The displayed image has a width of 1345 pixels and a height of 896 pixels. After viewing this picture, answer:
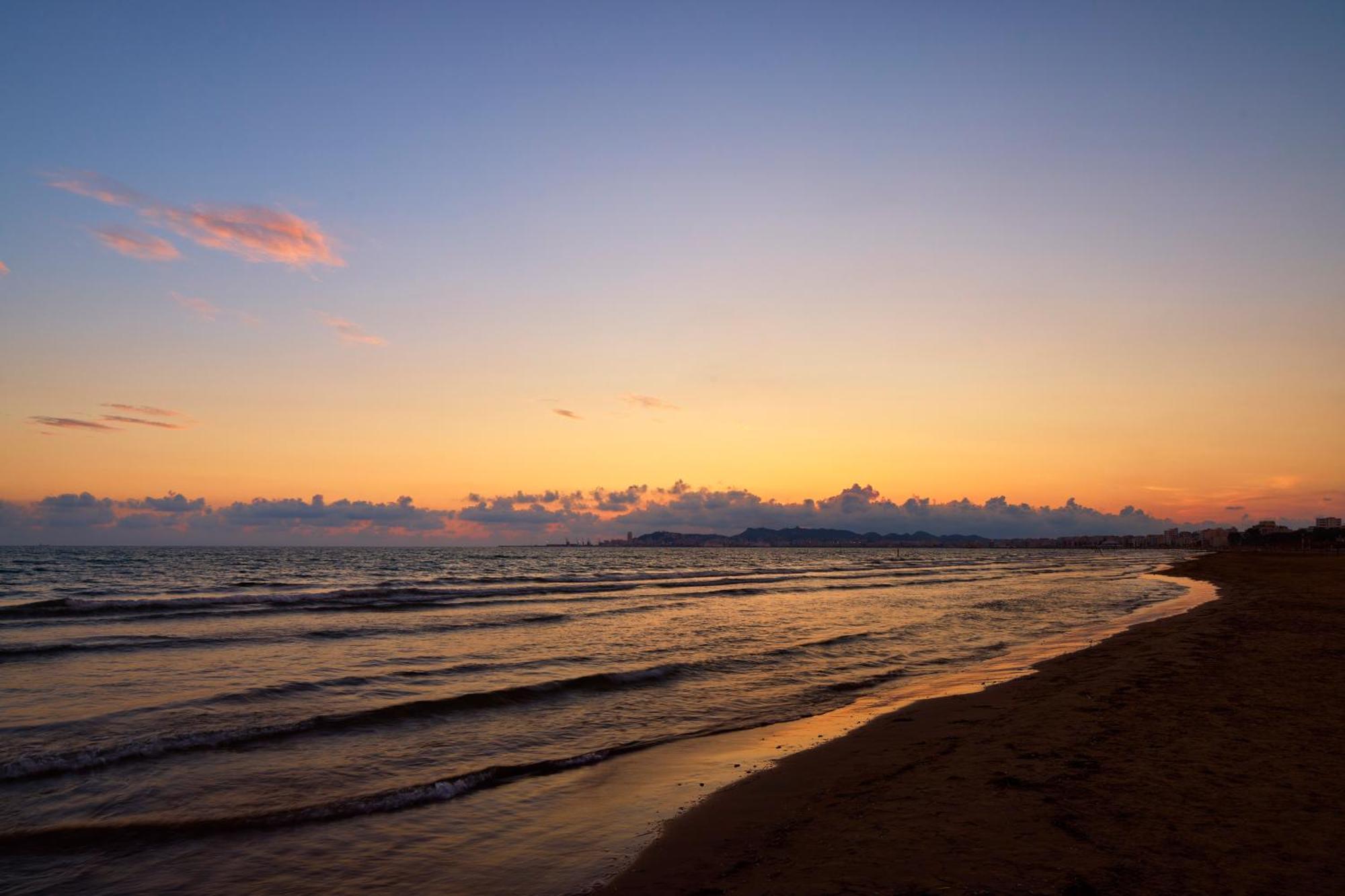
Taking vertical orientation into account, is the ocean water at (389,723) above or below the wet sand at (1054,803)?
below

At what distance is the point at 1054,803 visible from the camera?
26.5 feet

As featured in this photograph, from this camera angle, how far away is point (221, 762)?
11.3 m

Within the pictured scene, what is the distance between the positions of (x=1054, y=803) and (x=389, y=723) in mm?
11147

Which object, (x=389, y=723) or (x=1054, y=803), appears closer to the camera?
Result: (x=1054, y=803)

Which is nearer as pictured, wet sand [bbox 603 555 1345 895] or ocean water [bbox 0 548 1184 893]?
wet sand [bbox 603 555 1345 895]

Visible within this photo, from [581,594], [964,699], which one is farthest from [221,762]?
[581,594]

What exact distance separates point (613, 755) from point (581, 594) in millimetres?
37562

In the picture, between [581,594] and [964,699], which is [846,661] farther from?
[581,594]

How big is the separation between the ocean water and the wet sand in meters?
1.54

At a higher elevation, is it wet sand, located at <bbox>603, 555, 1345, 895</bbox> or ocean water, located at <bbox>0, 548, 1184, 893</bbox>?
wet sand, located at <bbox>603, 555, 1345, 895</bbox>

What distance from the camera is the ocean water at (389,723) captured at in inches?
314

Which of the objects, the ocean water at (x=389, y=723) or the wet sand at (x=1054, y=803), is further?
the ocean water at (x=389, y=723)

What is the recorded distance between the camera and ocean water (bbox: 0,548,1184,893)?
798 centimetres

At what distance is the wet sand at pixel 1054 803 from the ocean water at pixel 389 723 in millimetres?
1541
